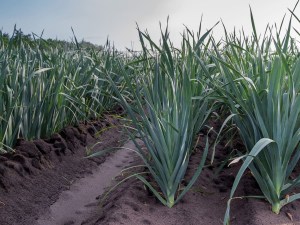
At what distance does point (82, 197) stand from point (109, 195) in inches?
11.9

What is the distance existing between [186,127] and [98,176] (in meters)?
1.39

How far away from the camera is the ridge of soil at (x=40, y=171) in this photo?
271cm

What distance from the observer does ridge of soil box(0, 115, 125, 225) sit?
8.88ft

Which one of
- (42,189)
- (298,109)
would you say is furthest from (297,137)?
(42,189)

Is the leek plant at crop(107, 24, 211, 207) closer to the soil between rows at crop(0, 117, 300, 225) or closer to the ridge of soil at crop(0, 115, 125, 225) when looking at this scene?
the soil between rows at crop(0, 117, 300, 225)

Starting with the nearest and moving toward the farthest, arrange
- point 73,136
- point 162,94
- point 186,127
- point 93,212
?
point 186,127, point 162,94, point 93,212, point 73,136

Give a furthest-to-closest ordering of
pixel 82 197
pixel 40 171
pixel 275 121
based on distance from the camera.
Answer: pixel 40 171
pixel 82 197
pixel 275 121

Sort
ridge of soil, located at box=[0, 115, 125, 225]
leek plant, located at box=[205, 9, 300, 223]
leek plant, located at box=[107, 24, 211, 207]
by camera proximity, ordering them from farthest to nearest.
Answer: ridge of soil, located at box=[0, 115, 125, 225] < leek plant, located at box=[107, 24, 211, 207] < leek plant, located at box=[205, 9, 300, 223]

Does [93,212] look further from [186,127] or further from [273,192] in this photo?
[273,192]

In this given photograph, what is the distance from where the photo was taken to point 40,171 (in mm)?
3197

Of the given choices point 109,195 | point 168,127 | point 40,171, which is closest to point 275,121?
point 168,127

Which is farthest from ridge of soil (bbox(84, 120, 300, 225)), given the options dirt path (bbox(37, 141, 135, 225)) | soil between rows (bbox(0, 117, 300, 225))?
dirt path (bbox(37, 141, 135, 225))

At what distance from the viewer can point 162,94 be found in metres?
2.51

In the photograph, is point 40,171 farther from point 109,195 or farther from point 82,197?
point 109,195
